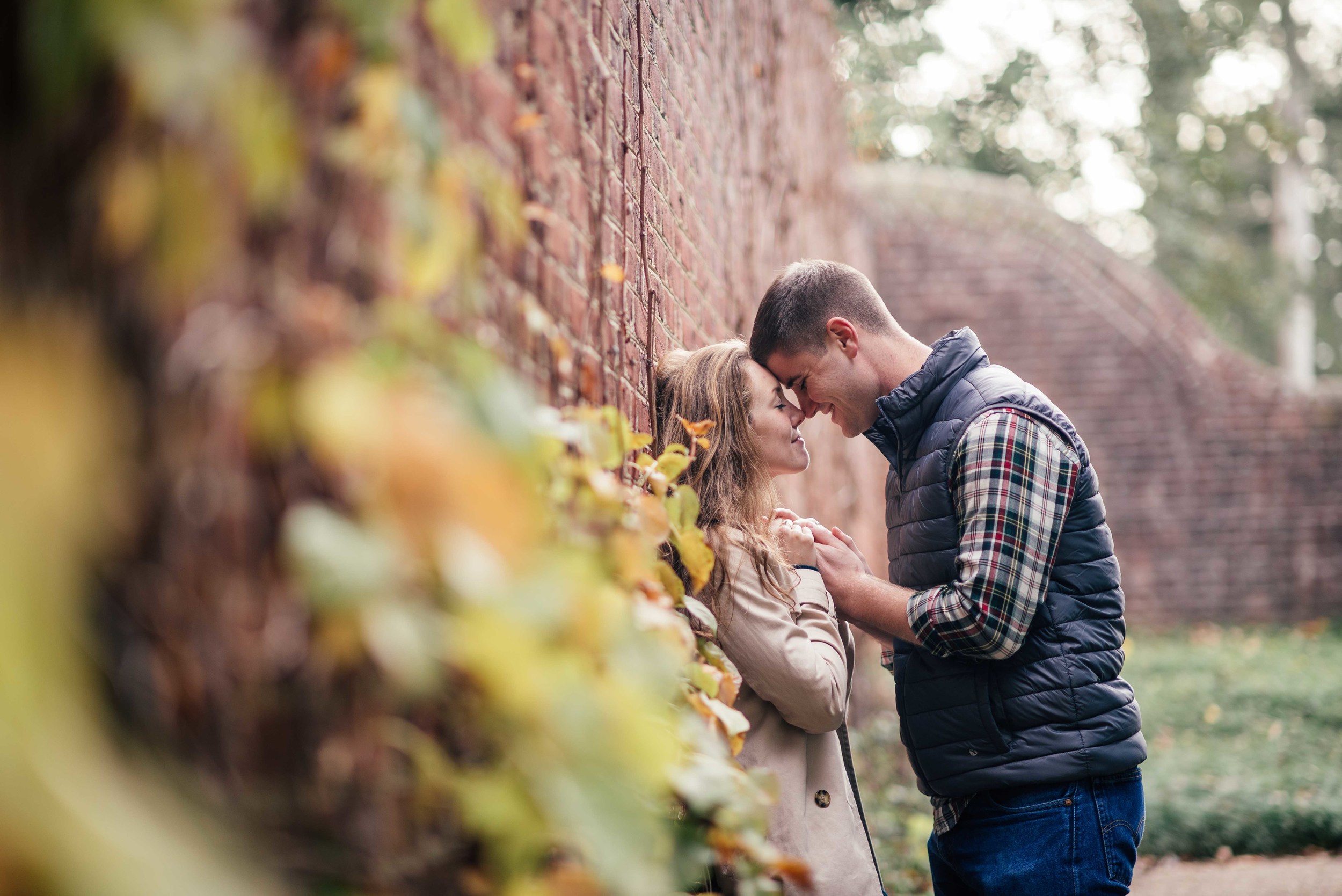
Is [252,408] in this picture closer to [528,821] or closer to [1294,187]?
[528,821]

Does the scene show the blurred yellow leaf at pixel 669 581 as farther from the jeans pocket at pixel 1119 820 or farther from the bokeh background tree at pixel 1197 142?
the bokeh background tree at pixel 1197 142

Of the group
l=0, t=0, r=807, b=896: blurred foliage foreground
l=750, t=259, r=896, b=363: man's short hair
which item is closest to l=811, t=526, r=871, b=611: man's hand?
l=750, t=259, r=896, b=363: man's short hair

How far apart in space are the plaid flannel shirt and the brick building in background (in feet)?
2.44

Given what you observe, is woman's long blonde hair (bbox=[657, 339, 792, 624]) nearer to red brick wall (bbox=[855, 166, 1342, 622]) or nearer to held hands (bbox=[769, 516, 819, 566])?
held hands (bbox=[769, 516, 819, 566])

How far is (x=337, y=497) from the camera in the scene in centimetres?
89

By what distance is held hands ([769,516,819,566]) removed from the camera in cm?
230

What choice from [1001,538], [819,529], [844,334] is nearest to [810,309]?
[844,334]

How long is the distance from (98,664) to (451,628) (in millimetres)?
250

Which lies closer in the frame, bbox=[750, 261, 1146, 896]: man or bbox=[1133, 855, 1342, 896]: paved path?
bbox=[750, 261, 1146, 896]: man

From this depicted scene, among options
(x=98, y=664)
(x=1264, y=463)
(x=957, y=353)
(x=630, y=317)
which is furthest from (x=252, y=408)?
(x=1264, y=463)

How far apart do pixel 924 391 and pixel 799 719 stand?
3.00ft

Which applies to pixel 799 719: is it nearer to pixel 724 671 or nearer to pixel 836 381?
pixel 724 671

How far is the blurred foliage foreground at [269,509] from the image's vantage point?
70 cm

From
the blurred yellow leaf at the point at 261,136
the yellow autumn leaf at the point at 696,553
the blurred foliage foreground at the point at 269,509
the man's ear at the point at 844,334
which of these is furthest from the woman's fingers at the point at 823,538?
the blurred yellow leaf at the point at 261,136
